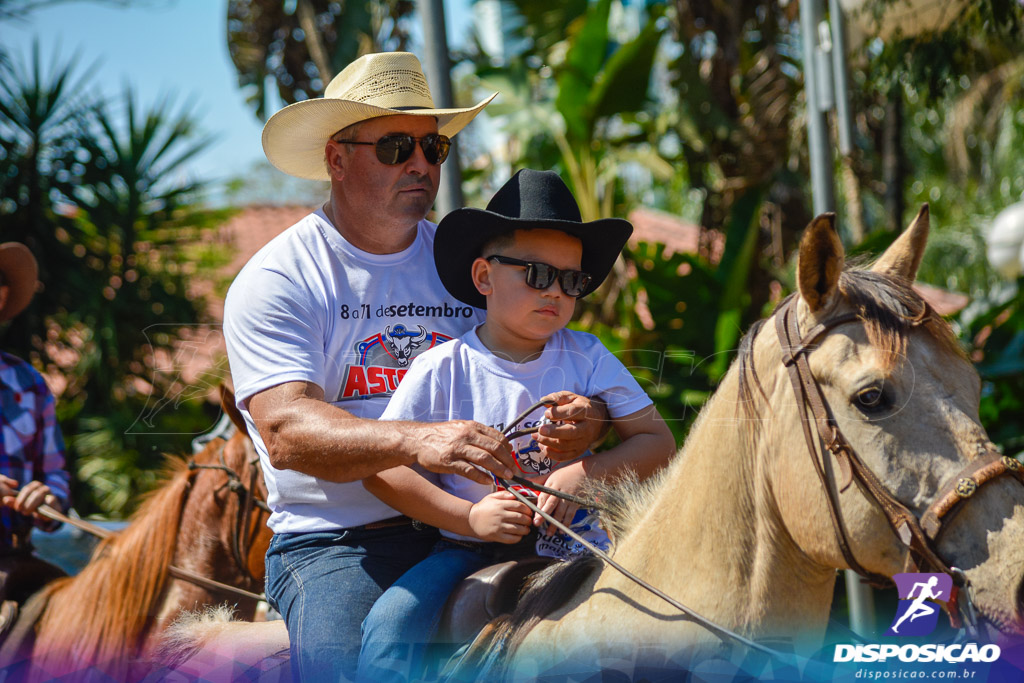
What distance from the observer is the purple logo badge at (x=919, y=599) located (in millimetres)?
1738

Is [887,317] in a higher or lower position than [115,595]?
higher

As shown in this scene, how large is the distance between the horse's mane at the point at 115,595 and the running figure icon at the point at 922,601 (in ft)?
9.53

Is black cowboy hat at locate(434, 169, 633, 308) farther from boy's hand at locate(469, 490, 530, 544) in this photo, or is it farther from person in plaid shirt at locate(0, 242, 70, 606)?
person in plaid shirt at locate(0, 242, 70, 606)

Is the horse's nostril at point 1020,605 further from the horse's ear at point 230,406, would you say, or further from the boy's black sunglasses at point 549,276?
the horse's ear at point 230,406

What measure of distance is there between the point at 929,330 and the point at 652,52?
727cm

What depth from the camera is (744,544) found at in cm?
199

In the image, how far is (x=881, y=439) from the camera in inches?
71.0

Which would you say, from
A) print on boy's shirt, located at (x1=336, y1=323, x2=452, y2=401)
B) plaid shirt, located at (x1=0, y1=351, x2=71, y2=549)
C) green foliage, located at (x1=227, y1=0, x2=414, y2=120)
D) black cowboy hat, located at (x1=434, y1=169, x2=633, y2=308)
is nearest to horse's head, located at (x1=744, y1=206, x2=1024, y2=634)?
black cowboy hat, located at (x1=434, y1=169, x2=633, y2=308)

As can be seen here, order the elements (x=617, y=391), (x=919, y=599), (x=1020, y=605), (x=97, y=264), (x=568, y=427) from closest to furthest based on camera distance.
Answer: (x=1020, y=605) < (x=919, y=599) < (x=568, y=427) < (x=617, y=391) < (x=97, y=264)

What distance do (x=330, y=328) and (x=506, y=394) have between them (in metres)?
0.60

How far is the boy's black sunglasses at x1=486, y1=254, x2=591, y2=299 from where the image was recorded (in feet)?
7.98

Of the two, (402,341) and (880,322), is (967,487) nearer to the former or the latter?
(880,322)

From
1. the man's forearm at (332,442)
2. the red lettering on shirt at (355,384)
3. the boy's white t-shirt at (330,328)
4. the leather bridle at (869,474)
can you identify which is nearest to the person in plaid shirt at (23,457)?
the boy's white t-shirt at (330,328)

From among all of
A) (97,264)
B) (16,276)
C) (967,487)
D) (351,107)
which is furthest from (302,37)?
(967,487)
